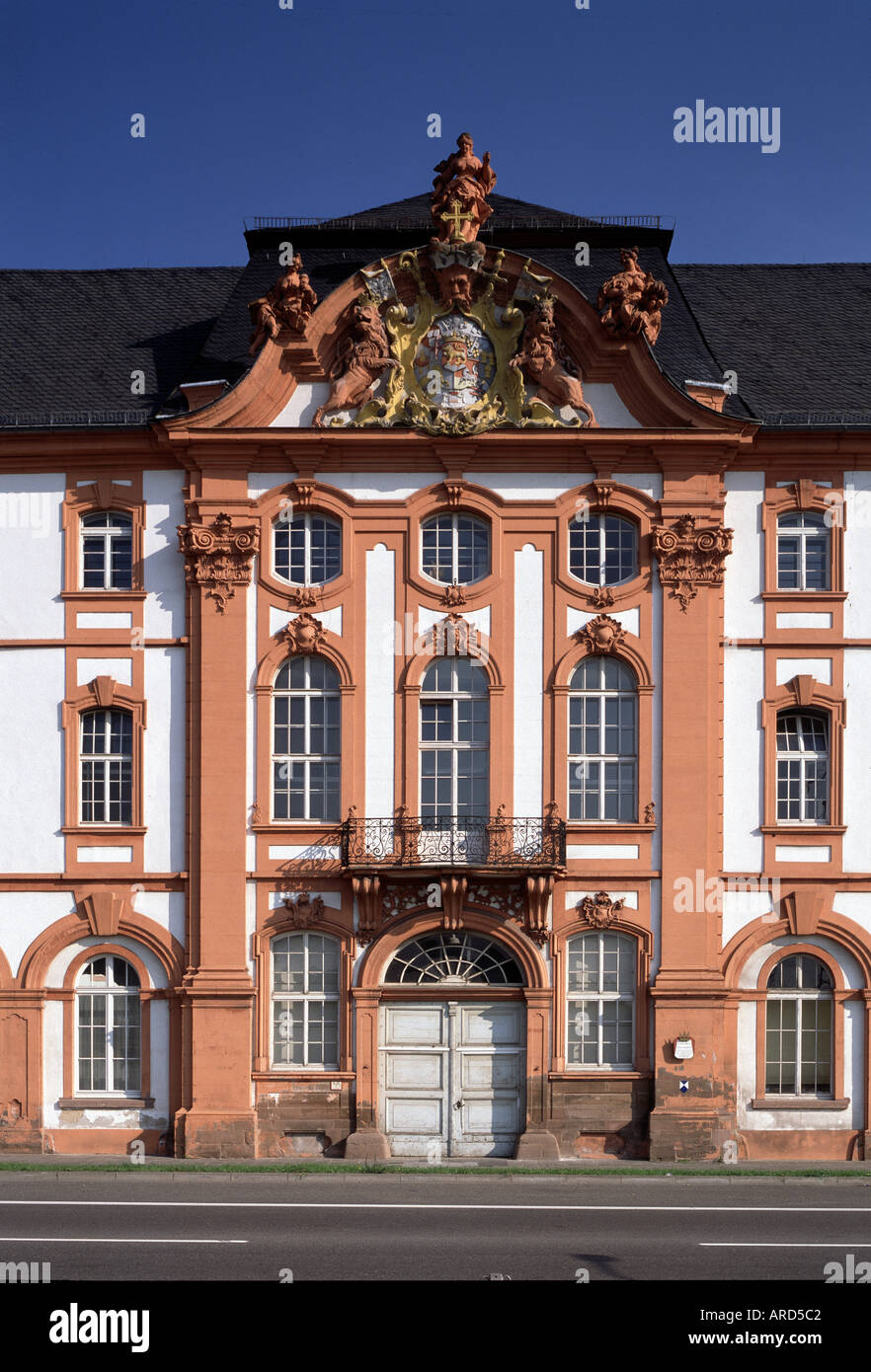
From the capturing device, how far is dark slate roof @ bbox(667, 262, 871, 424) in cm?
2791

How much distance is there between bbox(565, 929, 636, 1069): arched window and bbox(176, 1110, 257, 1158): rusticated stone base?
4.91m

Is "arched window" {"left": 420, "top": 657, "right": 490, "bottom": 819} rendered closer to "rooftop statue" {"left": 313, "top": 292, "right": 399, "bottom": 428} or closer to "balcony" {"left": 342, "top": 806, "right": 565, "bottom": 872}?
"balcony" {"left": 342, "top": 806, "right": 565, "bottom": 872}

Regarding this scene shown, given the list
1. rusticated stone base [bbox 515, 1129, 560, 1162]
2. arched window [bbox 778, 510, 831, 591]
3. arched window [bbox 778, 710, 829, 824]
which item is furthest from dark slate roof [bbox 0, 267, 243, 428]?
rusticated stone base [bbox 515, 1129, 560, 1162]

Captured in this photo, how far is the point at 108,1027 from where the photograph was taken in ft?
87.4

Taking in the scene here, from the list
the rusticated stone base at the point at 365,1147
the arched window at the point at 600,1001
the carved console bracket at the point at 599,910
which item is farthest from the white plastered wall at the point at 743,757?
the rusticated stone base at the point at 365,1147

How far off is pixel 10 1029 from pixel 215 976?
3.35 m

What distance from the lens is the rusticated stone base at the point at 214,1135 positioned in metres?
25.6

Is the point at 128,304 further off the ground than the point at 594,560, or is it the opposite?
the point at 128,304

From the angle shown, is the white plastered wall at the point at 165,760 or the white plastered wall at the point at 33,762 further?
the white plastered wall at the point at 33,762

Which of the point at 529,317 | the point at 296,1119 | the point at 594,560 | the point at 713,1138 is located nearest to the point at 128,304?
the point at 529,317

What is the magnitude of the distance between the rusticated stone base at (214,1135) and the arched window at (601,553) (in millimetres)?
9694

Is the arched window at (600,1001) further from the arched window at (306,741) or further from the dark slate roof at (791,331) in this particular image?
the dark slate roof at (791,331)

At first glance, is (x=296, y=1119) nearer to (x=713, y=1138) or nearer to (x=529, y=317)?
(x=713, y=1138)

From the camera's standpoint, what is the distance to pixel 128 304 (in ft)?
100.0
